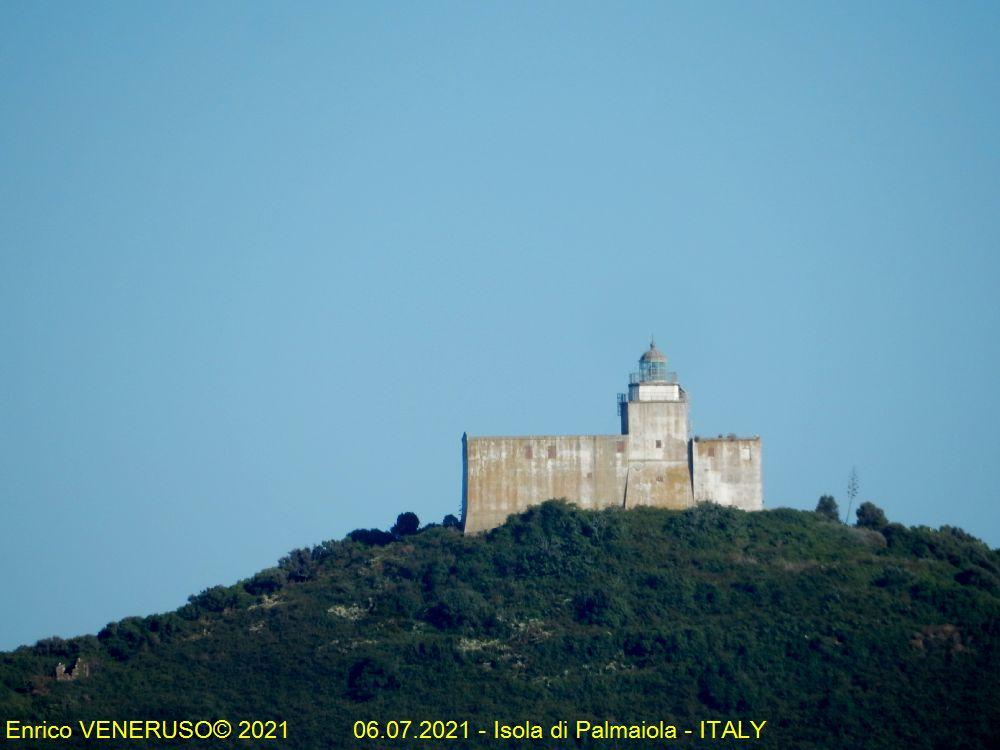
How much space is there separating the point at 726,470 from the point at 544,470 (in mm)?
7184

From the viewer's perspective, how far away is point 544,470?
251ft

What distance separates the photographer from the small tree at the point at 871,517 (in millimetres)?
79438

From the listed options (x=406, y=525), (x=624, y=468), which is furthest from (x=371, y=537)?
(x=624, y=468)

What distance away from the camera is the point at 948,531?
78625 mm

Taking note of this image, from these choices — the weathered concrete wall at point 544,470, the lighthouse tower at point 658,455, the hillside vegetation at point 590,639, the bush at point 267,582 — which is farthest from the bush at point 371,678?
the lighthouse tower at point 658,455

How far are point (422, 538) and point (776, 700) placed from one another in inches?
734

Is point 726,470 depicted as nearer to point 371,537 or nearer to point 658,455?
point 658,455

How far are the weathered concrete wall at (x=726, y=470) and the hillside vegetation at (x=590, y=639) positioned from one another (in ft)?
3.33

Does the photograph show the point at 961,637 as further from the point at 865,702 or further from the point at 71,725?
the point at 71,725

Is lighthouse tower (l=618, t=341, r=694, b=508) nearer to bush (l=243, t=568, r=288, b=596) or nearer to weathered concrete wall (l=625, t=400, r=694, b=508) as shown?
weathered concrete wall (l=625, t=400, r=694, b=508)

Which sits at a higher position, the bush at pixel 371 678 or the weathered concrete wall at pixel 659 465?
the weathered concrete wall at pixel 659 465

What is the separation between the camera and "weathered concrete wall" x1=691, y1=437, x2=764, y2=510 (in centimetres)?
7644

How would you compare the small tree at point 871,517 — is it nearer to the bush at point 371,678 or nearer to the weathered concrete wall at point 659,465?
the weathered concrete wall at point 659,465

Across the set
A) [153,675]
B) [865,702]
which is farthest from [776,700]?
[153,675]
